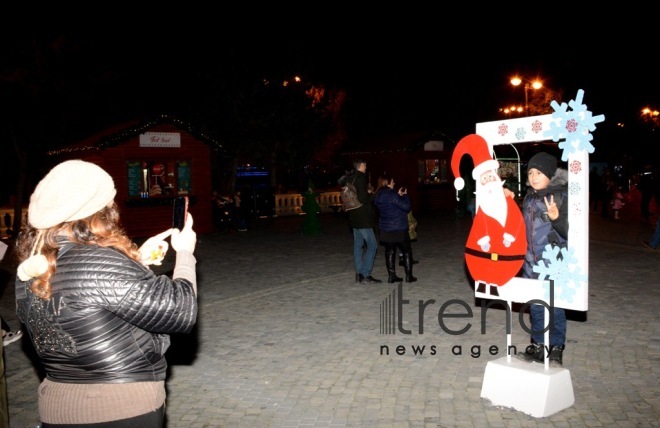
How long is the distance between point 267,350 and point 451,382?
203 centimetres

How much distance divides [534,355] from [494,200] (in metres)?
1.33

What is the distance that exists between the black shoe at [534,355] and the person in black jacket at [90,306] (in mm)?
3317

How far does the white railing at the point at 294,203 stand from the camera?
2433cm

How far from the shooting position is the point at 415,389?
16.1ft

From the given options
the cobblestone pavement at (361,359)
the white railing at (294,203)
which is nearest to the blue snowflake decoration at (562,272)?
the cobblestone pavement at (361,359)

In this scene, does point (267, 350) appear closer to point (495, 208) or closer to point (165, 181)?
point (495, 208)

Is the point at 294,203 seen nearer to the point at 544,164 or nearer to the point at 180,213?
the point at 544,164

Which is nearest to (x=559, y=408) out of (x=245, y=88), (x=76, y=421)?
(x=76, y=421)

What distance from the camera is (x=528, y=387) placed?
434cm

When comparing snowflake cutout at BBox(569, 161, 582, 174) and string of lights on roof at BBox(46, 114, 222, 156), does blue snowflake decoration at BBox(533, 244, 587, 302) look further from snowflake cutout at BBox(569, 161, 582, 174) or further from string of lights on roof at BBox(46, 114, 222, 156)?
string of lights on roof at BBox(46, 114, 222, 156)

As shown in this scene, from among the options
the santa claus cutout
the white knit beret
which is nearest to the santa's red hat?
the santa claus cutout

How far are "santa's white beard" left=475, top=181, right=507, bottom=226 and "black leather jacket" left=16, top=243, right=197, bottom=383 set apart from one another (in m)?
3.00

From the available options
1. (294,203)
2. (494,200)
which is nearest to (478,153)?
(494,200)

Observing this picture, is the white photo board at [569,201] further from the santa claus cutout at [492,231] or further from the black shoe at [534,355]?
the black shoe at [534,355]
